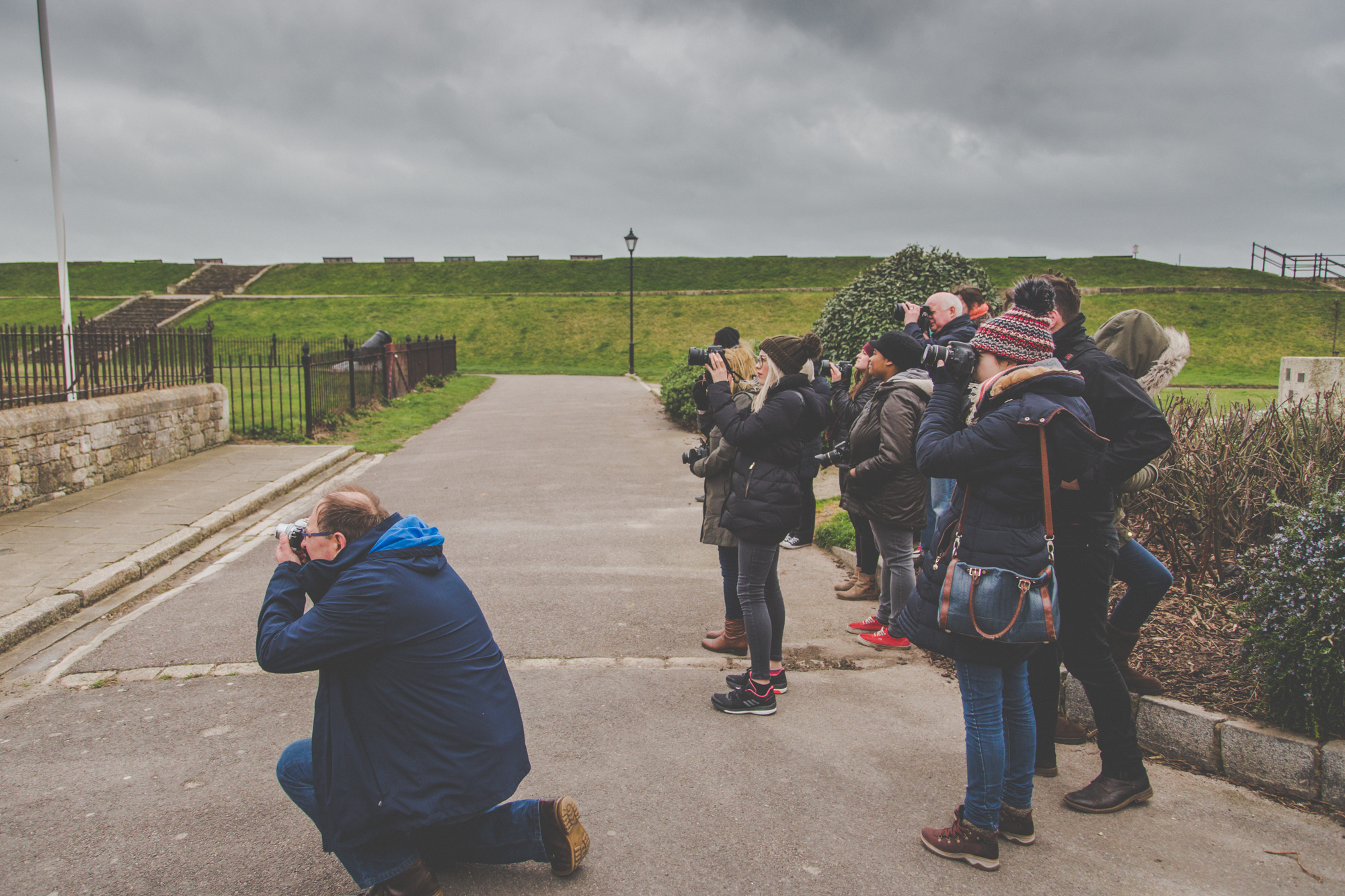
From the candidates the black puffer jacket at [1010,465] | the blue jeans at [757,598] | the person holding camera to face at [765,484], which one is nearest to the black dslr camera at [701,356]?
the person holding camera to face at [765,484]

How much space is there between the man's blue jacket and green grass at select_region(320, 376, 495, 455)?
10661 millimetres

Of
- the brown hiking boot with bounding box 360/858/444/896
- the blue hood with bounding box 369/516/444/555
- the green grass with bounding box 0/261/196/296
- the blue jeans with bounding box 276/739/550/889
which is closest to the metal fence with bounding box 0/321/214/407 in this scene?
the blue jeans with bounding box 276/739/550/889

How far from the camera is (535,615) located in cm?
541

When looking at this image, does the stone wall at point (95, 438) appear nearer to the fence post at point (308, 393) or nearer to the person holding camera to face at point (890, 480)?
the fence post at point (308, 393)

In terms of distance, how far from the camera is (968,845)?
9.16 ft

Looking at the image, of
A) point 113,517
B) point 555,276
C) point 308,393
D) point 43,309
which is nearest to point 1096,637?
point 113,517

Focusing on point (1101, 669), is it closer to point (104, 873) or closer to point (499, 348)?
point (104, 873)

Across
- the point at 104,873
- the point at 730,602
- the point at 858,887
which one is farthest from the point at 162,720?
the point at 858,887

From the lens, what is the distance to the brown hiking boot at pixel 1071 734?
3748 millimetres

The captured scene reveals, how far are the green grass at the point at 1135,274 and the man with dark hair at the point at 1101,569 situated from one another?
4764 cm

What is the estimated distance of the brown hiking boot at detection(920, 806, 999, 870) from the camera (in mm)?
2778

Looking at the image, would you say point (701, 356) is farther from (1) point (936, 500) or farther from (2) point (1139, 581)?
(2) point (1139, 581)

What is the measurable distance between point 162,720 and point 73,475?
248 inches

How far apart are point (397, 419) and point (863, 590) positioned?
12.3 metres
